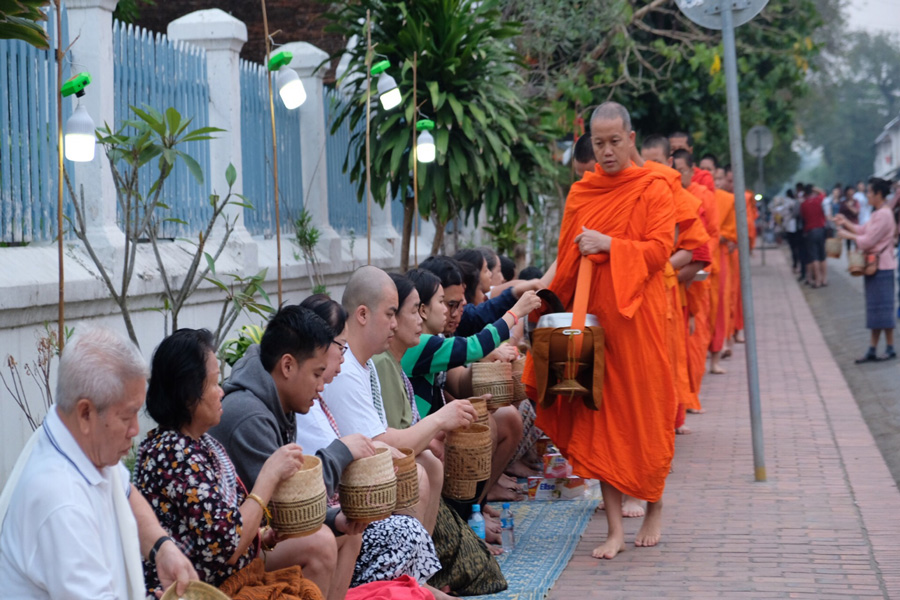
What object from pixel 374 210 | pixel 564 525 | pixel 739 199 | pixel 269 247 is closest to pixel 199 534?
pixel 564 525

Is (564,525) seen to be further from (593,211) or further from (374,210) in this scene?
(374,210)

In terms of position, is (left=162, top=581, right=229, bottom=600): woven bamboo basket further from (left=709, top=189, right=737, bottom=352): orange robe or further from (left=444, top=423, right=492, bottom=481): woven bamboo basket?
(left=709, top=189, right=737, bottom=352): orange robe

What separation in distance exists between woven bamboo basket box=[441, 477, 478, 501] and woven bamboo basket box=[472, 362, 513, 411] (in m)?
0.72

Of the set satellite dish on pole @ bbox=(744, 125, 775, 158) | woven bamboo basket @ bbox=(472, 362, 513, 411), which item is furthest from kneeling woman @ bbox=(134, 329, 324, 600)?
satellite dish on pole @ bbox=(744, 125, 775, 158)

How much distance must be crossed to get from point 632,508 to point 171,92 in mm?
3934

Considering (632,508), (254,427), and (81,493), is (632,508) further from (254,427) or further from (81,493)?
(81,493)

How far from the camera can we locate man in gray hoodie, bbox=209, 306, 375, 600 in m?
3.69

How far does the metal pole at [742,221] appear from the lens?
23.2 ft

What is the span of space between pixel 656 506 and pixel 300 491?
2.99 m

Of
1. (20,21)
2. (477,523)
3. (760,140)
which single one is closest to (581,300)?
(477,523)

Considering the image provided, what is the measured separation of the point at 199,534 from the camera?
3.17m

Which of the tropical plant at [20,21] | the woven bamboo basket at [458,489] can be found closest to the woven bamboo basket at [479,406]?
the woven bamboo basket at [458,489]

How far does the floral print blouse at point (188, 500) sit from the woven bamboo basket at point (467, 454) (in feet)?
6.42

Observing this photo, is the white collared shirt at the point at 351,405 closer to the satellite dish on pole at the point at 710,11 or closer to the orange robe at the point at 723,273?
the satellite dish on pole at the point at 710,11
